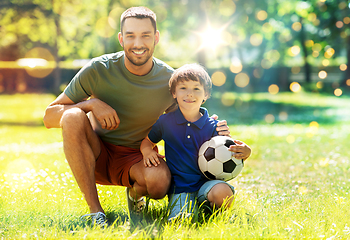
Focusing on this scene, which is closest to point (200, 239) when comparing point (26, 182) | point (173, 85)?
point (173, 85)

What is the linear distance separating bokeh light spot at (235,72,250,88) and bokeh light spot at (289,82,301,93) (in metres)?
3.87

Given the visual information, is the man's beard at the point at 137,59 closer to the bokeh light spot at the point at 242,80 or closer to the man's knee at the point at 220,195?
the man's knee at the point at 220,195

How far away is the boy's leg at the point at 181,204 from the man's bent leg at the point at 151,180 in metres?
0.11

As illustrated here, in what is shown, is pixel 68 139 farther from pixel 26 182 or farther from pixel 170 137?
pixel 26 182

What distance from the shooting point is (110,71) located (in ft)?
11.7

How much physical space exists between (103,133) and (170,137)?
2.67ft

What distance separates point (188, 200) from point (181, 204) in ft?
0.27

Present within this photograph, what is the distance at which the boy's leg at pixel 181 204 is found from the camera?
3.05 meters

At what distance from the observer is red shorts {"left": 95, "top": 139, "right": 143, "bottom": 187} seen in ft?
11.6

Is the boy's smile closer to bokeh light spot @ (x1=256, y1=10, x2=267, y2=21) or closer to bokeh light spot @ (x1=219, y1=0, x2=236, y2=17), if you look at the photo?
bokeh light spot @ (x1=219, y1=0, x2=236, y2=17)

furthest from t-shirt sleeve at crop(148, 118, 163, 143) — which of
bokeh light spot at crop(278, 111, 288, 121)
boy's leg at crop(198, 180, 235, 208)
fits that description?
bokeh light spot at crop(278, 111, 288, 121)

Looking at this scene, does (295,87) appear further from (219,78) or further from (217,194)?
(217,194)

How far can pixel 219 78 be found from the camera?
2577cm

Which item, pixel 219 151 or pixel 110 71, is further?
pixel 110 71
